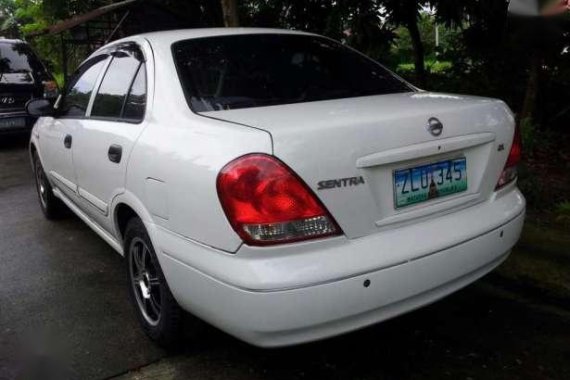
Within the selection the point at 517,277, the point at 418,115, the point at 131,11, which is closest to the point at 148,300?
the point at 418,115

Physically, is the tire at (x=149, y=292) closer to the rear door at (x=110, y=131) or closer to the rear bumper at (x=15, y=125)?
the rear door at (x=110, y=131)

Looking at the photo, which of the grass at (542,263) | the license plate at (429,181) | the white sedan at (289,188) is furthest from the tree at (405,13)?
the license plate at (429,181)

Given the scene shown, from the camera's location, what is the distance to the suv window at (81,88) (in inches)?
151

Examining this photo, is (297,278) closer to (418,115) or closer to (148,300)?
(418,115)

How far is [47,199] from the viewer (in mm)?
5211

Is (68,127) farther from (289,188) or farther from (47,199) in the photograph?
(289,188)

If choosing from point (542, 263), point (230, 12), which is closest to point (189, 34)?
point (542, 263)

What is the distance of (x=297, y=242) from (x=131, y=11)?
10.1m

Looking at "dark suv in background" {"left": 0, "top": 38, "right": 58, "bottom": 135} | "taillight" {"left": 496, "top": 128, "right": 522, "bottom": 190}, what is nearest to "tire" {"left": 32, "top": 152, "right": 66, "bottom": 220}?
"dark suv in background" {"left": 0, "top": 38, "right": 58, "bottom": 135}

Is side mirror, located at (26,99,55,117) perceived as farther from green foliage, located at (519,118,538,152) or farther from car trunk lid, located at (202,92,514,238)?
green foliage, located at (519,118,538,152)

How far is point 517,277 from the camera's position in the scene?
3.50m

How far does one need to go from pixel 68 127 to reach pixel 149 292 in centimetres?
154

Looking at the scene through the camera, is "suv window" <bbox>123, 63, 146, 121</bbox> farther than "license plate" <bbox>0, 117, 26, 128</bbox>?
No

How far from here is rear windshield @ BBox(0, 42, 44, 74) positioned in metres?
9.46
